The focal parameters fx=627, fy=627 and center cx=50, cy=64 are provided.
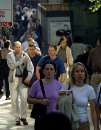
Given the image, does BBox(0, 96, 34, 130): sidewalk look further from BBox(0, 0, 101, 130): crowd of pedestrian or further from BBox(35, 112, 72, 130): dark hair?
BBox(35, 112, 72, 130): dark hair

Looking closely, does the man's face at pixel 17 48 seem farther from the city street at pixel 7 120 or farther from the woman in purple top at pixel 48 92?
the woman in purple top at pixel 48 92

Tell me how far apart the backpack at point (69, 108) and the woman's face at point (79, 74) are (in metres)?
0.21

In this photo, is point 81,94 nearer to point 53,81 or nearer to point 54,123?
point 53,81


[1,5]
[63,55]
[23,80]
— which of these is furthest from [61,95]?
[1,5]

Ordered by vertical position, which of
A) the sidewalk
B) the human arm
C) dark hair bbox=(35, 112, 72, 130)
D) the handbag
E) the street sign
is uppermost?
the street sign

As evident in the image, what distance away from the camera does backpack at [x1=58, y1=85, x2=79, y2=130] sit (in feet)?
23.9

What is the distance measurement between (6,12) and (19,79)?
643 centimetres

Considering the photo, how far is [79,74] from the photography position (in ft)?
24.8

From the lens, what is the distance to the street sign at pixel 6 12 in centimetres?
1837

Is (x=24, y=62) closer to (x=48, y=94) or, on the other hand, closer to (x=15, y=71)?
(x=15, y=71)

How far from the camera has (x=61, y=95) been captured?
743 centimetres

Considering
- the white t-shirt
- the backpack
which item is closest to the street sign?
the white t-shirt

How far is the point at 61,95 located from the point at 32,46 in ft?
20.6

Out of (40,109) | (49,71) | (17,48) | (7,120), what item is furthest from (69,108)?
(7,120)
